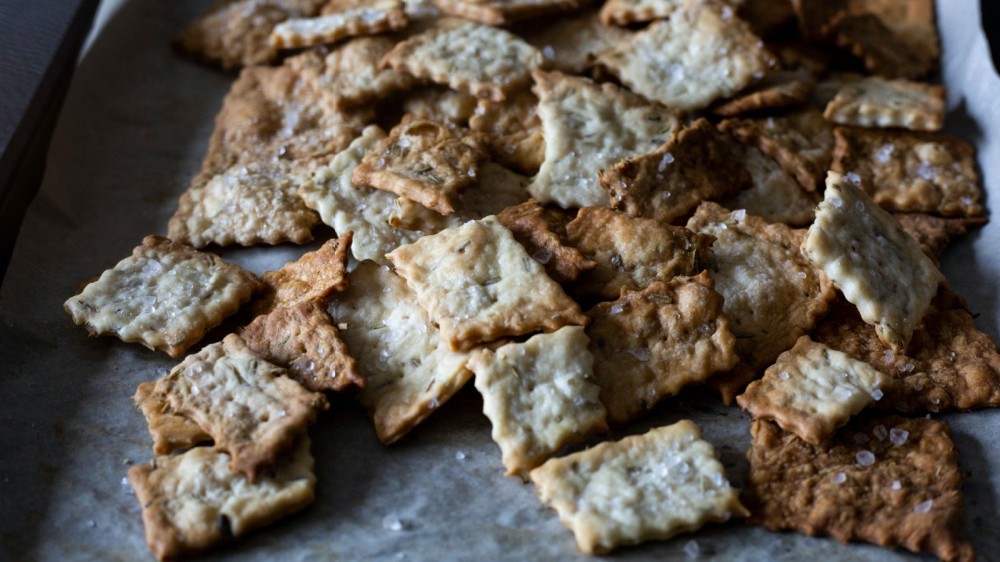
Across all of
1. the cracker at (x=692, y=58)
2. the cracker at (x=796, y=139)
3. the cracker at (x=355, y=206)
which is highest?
the cracker at (x=692, y=58)

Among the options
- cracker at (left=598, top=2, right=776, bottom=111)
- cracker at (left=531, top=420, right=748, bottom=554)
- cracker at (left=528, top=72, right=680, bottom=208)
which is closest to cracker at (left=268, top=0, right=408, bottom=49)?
cracker at (left=528, top=72, right=680, bottom=208)

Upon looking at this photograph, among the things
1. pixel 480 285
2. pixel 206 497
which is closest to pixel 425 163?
pixel 480 285

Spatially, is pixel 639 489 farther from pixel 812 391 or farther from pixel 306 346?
pixel 306 346

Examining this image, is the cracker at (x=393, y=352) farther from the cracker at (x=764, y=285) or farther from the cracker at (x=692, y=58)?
the cracker at (x=692, y=58)

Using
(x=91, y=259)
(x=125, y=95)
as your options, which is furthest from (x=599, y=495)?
(x=125, y=95)

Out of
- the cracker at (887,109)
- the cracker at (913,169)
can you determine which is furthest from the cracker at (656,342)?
the cracker at (887,109)

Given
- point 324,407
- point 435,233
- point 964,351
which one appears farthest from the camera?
point 435,233

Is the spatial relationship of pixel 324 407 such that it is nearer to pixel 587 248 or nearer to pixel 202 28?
pixel 587 248
